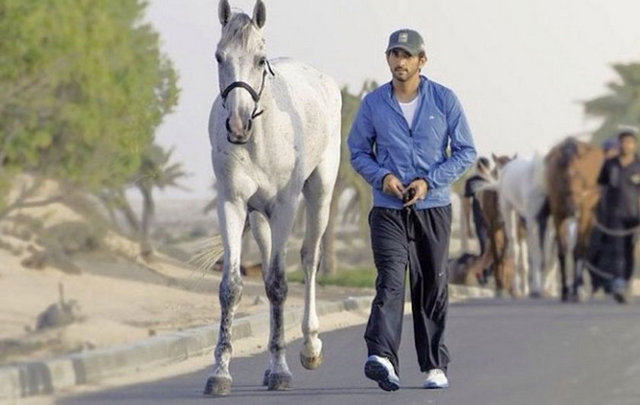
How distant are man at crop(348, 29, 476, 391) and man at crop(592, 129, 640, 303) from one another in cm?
1357

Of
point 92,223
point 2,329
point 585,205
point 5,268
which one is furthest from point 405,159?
point 92,223

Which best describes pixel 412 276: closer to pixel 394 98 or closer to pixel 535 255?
pixel 394 98

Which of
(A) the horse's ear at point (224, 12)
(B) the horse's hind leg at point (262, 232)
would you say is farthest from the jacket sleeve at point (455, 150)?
(B) the horse's hind leg at point (262, 232)

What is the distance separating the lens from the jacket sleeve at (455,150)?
11695mm

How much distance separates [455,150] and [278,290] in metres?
1.76

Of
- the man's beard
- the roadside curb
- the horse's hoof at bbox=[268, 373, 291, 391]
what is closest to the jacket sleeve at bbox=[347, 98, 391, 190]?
the man's beard

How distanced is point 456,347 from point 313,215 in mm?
2453

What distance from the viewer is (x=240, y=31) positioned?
11.9 metres

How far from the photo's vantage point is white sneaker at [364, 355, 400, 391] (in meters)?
11.6

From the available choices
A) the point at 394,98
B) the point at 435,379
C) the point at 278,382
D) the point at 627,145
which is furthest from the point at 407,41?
the point at 627,145

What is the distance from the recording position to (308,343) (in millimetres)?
13766

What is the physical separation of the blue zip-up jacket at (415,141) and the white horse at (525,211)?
56.7ft

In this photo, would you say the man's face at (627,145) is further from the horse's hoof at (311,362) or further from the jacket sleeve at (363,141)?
the jacket sleeve at (363,141)

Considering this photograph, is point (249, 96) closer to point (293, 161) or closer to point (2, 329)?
point (293, 161)
